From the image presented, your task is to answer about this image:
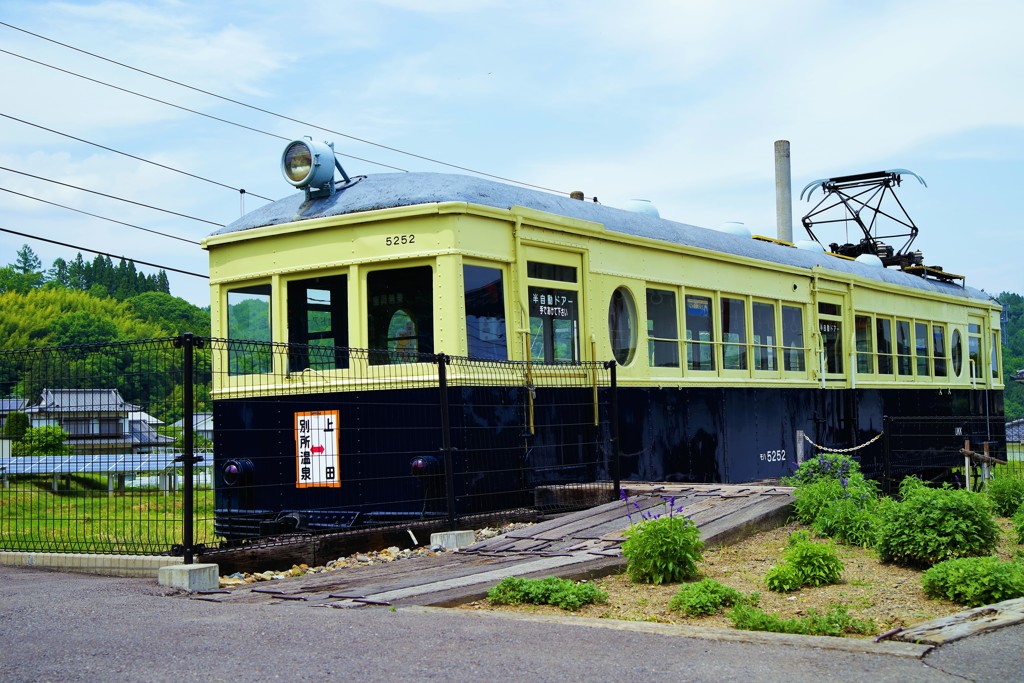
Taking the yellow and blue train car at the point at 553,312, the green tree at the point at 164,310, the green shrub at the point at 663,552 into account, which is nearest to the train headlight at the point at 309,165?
the yellow and blue train car at the point at 553,312

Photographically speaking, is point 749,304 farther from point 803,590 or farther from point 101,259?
point 101,259

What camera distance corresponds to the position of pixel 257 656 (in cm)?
507

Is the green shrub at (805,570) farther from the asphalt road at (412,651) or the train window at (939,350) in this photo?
the train window at (939,350)

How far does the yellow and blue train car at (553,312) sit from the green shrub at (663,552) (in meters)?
2.54

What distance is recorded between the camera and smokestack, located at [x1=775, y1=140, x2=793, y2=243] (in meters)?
30.1

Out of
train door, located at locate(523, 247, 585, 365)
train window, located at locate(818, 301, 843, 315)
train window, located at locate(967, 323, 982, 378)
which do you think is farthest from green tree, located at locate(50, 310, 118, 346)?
train door, located at locate(523, 247, 585, 365)

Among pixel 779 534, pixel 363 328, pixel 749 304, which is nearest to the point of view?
pixel 779 534

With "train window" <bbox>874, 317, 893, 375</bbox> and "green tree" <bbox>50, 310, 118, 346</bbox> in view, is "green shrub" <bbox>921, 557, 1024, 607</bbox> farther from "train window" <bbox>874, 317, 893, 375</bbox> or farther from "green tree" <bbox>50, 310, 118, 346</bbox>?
"green tree" <bbox>50, 310, 118, 346</bbox>

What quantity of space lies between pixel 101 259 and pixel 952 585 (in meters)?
109

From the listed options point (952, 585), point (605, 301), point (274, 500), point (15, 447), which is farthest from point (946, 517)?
point (15, 447)

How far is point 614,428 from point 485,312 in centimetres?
175

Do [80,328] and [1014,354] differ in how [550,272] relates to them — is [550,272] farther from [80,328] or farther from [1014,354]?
[1014,354]

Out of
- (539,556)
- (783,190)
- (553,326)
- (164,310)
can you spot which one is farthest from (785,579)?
(164,310)

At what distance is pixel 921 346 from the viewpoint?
1783 centimetres
